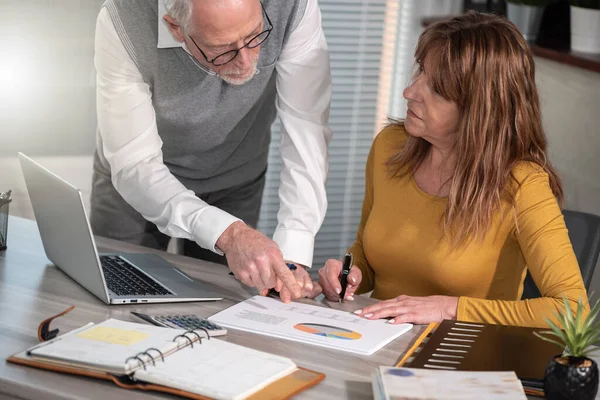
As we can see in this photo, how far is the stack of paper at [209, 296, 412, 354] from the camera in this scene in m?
1.56

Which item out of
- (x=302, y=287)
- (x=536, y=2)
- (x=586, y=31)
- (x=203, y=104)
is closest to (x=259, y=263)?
(x=302, y=287)

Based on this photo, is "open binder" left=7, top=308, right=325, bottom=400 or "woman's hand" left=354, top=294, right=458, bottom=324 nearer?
"open binder" left=7, top=308, right=325, bottom=400

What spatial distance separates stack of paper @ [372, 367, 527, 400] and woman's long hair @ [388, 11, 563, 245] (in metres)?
0.59

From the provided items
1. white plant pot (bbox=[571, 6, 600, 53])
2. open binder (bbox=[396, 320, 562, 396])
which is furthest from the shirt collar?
white plant pot (bbox=[571, 6, 600, 53])

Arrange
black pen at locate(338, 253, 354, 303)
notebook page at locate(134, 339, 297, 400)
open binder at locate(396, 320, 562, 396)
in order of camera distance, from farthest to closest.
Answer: black pen at locate(338, 253, 354, 303) → open binder at locate(396, 320, 562, 396) → notebook page at locate(134, 339, 297, 400)

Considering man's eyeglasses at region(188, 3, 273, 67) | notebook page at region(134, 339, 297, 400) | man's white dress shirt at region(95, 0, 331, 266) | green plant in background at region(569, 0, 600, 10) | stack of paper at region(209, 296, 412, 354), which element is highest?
green plant in background at region(569, 0, 600, 10)

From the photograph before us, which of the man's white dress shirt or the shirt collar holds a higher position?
the shirt collar

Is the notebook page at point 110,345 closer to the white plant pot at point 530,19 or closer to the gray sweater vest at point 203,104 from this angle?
the gray sweater vest at point 203,104

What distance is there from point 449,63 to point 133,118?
75 cm

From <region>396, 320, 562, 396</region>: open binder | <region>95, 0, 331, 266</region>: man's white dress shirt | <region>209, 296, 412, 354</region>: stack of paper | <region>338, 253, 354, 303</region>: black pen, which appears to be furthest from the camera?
<region>95, 0, 331, 266</region>: man's white dress shirt

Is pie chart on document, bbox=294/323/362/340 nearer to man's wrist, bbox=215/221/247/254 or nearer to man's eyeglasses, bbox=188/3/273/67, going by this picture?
man's wrist, bbox=215/221/247/254

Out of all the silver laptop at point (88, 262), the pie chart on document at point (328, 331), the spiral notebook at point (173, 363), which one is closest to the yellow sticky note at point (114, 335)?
the spiral notebook at point (173, 363)

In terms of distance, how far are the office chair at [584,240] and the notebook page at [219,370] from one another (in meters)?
0.86

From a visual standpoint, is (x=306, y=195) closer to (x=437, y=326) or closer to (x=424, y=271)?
(x=424, y=271)
